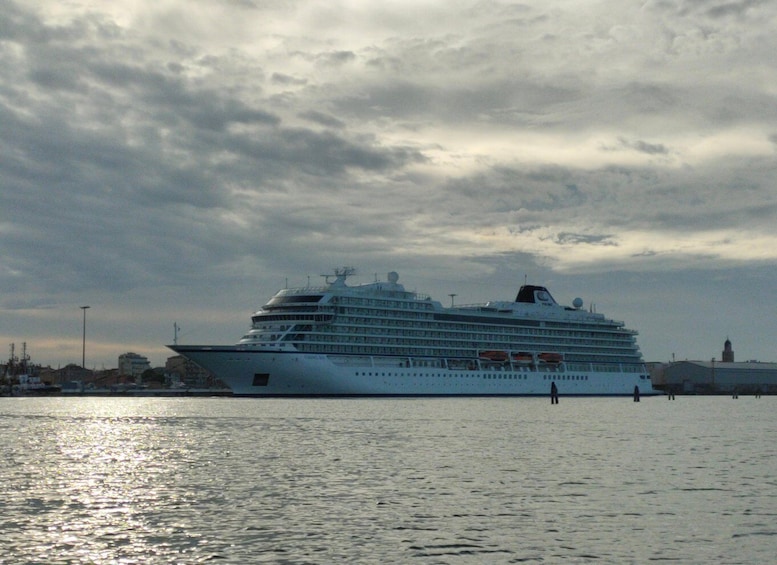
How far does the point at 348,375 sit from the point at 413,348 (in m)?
14.3

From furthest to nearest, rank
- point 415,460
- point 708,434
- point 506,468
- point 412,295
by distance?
point 412,295, point 708,434, point 415,460, point 506,468

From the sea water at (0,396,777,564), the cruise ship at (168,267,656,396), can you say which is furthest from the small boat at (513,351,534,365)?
the sea water at (0,396,777,564)

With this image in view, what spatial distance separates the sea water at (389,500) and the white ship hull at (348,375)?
231 feet

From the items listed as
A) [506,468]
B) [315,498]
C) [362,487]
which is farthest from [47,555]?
[506,468]

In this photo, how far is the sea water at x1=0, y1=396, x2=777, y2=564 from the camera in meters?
19.9

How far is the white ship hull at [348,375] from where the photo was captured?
12219 cm

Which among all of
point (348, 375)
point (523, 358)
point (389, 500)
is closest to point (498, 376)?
point (523, 358)

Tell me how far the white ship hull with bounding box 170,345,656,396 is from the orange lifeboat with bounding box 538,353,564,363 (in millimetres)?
4321

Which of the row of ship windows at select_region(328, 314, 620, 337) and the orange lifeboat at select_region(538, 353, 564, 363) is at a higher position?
the row of ship windows at select_region(328, 314, 620, 337)

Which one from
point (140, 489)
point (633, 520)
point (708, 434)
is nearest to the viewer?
point (633, 520)

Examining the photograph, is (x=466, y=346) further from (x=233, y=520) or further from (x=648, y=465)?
(x=233, y=520)

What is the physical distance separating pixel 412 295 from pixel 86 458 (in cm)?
10325

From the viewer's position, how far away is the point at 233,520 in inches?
930

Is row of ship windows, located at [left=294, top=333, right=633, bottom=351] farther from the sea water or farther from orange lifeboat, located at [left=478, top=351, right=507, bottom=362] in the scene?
the sea water
